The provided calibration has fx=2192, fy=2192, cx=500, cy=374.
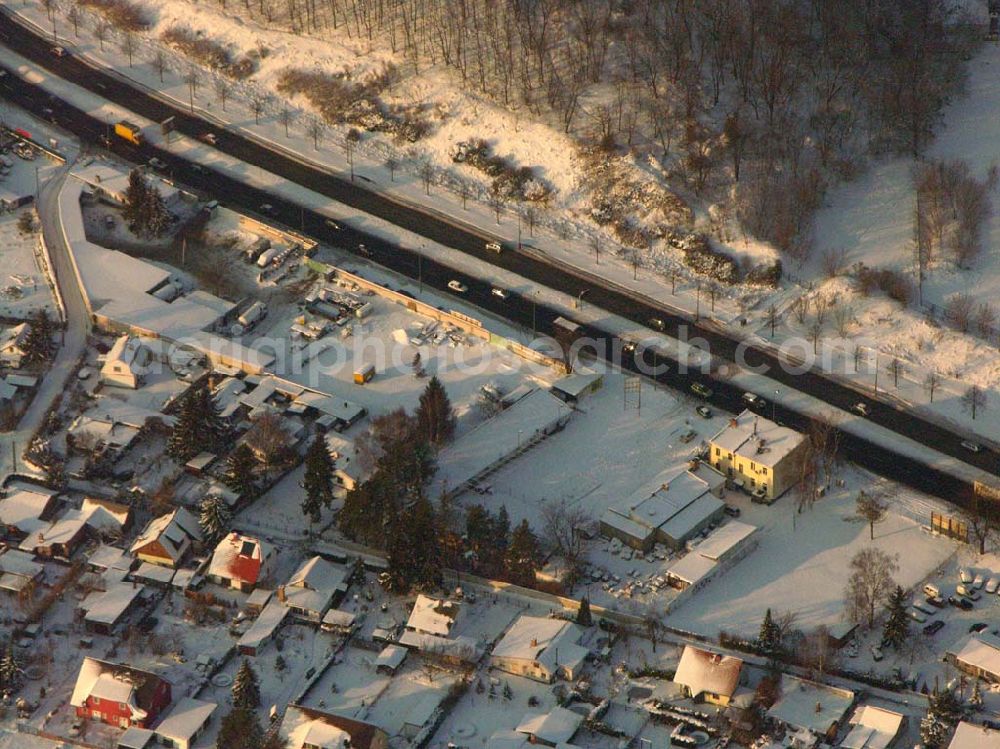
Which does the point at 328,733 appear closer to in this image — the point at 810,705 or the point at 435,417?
the point at 810,705

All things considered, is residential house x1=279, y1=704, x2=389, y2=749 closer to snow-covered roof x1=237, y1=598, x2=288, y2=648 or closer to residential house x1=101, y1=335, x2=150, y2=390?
snow-covered roof x1=237, y1=598, x2=288, y2=648

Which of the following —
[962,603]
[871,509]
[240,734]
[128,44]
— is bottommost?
[240,734]

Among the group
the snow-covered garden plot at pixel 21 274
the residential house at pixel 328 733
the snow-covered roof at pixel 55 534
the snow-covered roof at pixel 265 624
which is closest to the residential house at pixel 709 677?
the residential house at pixel 328 733

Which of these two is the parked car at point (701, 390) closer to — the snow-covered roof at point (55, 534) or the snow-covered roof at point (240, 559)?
the snow-covered roof at point (240, 559)

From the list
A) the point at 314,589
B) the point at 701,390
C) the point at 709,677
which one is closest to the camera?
the point at 709,677

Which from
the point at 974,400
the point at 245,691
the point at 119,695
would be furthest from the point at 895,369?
the point at 119,695

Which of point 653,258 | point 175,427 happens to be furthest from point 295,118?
point 175,427
